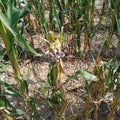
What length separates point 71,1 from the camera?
143 cm

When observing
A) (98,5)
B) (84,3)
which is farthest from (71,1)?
(98,5)

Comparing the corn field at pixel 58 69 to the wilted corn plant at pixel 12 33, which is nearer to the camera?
the wilted corn plant at pixel 12 33

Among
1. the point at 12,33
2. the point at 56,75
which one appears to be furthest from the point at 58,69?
the point at 12,33

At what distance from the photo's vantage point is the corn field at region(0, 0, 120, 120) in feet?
2.47

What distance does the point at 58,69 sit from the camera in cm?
78

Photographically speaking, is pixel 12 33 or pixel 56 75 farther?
pixel 56 75

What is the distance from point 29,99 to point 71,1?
661 mm

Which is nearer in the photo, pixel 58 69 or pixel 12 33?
pixel 12 33

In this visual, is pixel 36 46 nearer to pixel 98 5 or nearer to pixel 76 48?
pixel 76 48

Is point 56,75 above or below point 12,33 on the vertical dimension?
below

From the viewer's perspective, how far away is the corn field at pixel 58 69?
2.47 ft

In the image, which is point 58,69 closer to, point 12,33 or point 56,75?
point 56,75

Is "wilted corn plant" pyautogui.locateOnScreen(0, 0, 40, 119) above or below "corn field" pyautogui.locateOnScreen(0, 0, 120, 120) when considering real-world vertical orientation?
above

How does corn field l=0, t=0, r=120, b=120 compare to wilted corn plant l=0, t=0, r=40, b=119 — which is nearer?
wilted corn plant l=0, t=0, r=40, b=119
